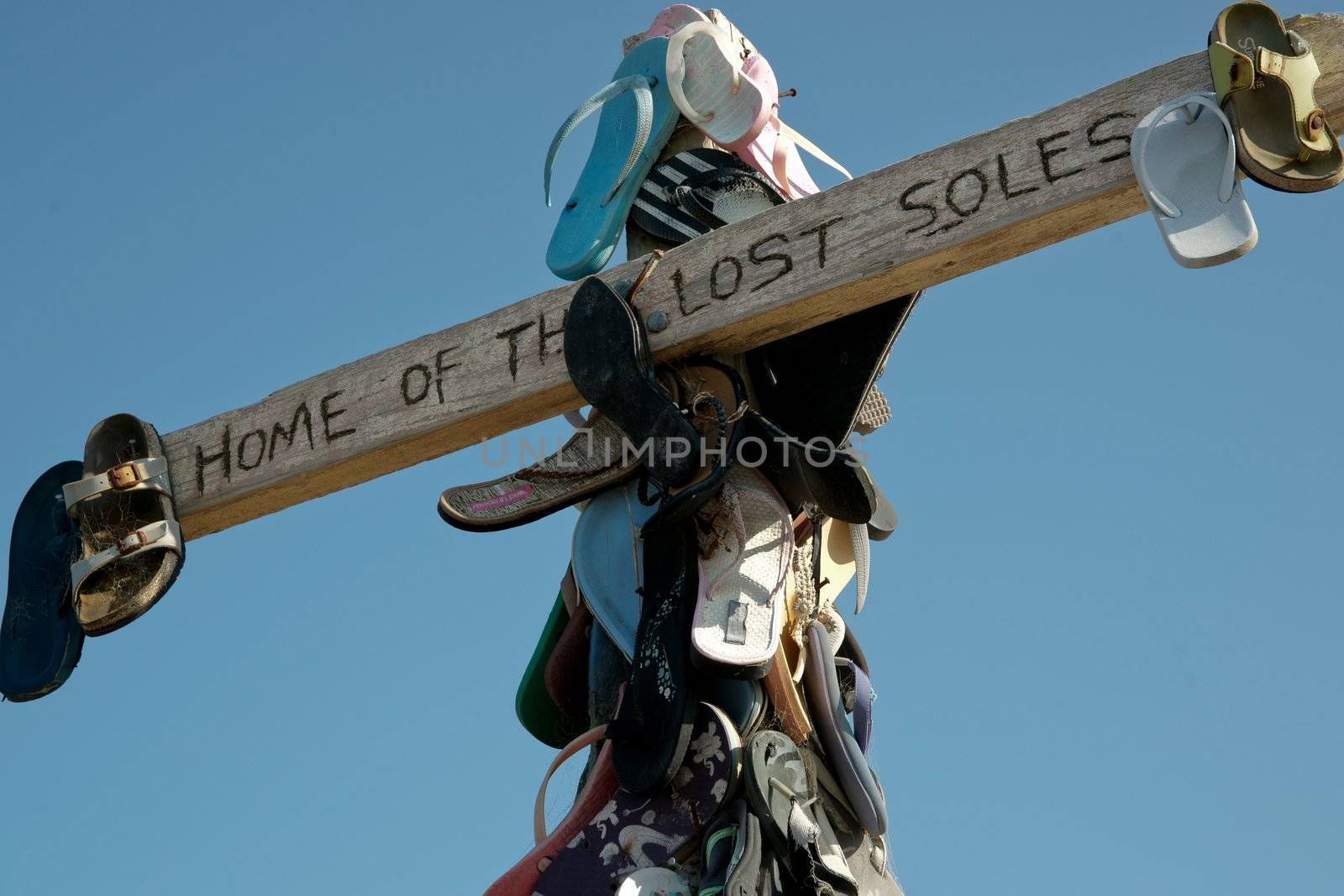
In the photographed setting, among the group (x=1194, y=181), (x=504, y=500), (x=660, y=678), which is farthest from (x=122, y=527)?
(x=1194, y=181)

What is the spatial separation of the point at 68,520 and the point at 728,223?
6.56ft

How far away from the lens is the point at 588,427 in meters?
5.77

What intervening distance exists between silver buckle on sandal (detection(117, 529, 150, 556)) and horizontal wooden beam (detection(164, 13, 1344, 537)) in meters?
0.18

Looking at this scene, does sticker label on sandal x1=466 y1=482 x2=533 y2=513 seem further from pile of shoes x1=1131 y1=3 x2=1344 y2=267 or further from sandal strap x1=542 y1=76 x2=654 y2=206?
pile of shoes x1=1131 y1=3 x2=1344 y2=267

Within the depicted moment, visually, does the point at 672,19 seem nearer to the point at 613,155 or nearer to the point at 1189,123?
the point at 613,155

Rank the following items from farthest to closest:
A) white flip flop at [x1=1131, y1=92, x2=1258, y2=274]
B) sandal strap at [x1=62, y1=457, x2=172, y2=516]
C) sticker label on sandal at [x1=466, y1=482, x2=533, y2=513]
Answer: sandal strap at [x1=62, y1=457, x2=172, y2=516], sticker label on sandal at [x1=466, y1=482, x2=533, y2=513], white flip flop at [x1=1131, y1=92, x2=1258, y2=274]

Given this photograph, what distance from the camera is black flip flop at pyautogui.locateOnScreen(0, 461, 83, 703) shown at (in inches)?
232

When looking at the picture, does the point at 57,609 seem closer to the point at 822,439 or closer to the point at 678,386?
the point at 678,386

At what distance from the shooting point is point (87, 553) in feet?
19.6

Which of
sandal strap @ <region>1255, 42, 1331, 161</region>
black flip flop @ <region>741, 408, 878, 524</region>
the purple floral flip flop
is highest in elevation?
sandal strap @ <region>1255, 42, 1331, 161</region>

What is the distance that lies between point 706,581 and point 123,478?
1.69m

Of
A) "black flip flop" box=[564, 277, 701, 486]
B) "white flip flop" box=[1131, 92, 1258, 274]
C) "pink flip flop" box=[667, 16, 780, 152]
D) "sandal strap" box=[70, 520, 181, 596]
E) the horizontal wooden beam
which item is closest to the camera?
"white flip flop" box=[1131, 92, 1258, 274]

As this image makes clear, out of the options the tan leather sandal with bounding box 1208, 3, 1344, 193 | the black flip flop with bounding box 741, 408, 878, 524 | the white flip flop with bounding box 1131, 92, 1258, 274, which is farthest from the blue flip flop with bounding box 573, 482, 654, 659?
the tan leather sandal with bounding box 1208, 3, 1344, 193

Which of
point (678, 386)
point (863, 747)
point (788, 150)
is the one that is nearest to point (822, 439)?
point (678, 386)
